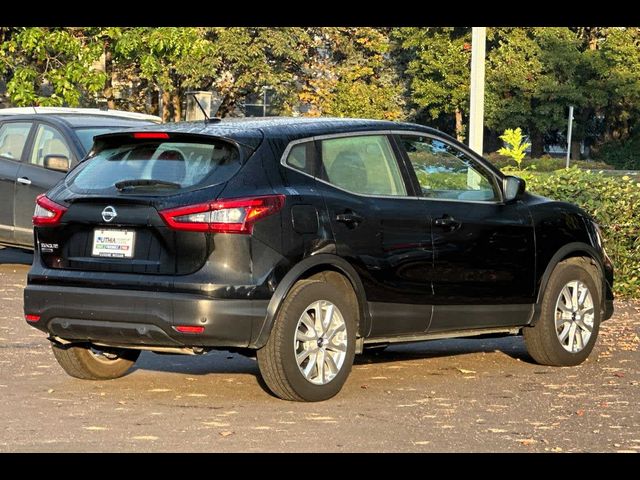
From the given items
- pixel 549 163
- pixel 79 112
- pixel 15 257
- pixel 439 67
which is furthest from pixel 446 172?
pixel 439 67

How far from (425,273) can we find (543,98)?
60991 millimetres

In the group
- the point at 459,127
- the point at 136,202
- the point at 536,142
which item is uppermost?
the point at 459,127

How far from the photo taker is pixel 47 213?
9031mm

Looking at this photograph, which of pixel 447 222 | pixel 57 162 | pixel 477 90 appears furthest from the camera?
pixel 477 90

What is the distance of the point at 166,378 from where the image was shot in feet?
32.1

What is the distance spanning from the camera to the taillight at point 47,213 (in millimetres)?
8922

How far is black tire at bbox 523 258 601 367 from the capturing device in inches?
407

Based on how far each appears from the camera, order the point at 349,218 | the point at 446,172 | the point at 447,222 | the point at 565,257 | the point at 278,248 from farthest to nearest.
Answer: the point at 565,257, the point at 446,172, the point at 447,222, the point at 349,218, the point at 278,248

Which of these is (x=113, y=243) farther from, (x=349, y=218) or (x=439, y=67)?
(x=439, y=67)

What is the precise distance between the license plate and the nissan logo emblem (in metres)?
0.08

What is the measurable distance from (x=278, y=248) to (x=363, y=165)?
1132 mm

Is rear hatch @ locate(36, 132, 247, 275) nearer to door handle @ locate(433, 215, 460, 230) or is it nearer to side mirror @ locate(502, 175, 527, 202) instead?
door handle @ locate(433, 215, 460, 230)

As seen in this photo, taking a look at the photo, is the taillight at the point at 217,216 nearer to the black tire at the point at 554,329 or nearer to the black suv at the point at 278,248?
the black suv at the point at 278,248
